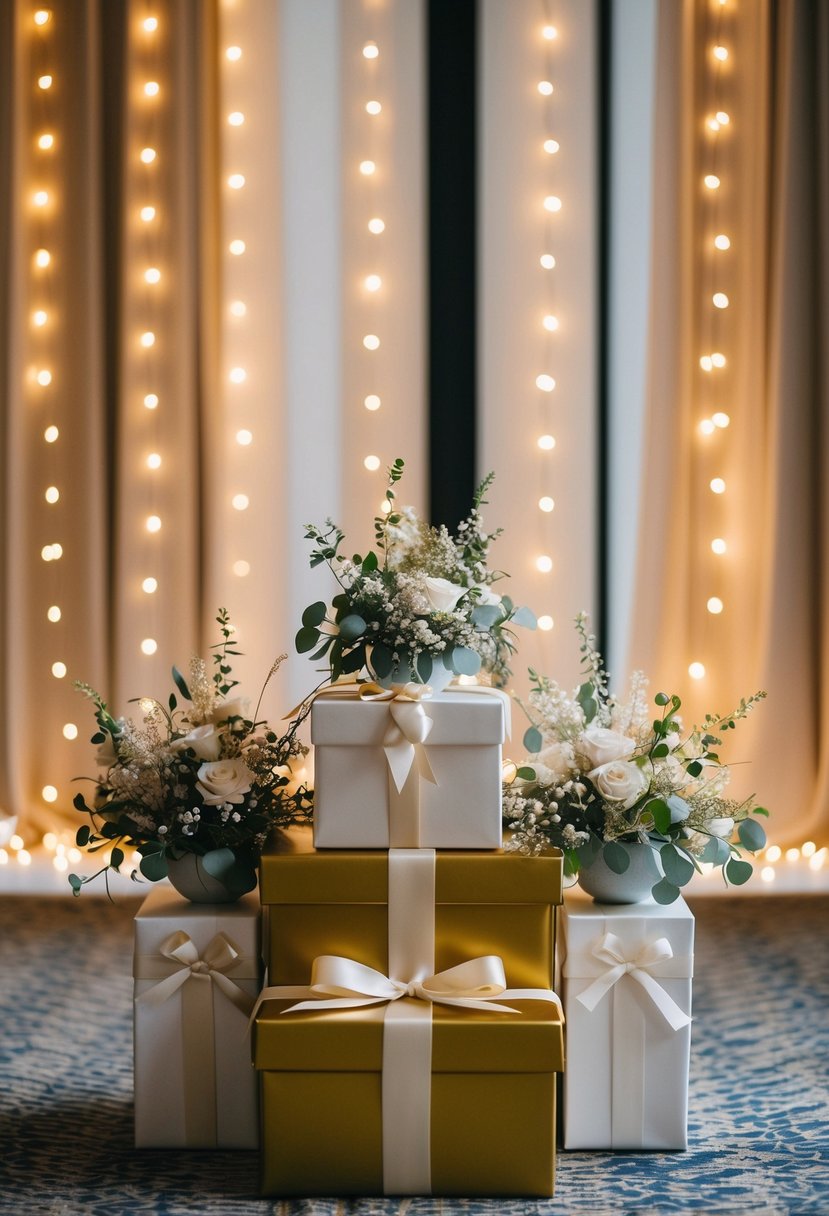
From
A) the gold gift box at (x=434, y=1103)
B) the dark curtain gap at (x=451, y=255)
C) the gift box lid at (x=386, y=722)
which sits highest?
the dark curtain gap at (x=451, y=255)

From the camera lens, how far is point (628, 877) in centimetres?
170

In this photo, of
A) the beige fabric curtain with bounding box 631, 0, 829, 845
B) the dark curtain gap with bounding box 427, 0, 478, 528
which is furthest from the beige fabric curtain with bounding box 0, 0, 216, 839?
the beige fabric curtain with bounding box 631, 0, 829, 845

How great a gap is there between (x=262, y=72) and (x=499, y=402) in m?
1.02

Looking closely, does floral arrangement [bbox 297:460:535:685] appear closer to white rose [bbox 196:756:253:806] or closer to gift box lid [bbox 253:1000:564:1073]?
white rose [bbox 196:756:253:806]

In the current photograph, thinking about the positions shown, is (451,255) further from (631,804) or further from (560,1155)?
(560,1155)

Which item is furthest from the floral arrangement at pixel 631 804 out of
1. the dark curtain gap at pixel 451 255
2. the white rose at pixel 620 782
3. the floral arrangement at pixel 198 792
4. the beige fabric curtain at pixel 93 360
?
the beige fabric curtain at pixel 93 360

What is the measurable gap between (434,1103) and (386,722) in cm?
50

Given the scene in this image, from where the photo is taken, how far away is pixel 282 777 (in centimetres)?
177

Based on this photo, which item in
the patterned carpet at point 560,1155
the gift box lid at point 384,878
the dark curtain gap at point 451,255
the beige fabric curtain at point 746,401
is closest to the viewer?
the patterned carpet at point 560,1155

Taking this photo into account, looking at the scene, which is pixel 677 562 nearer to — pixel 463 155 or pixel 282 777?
pixel 463 155

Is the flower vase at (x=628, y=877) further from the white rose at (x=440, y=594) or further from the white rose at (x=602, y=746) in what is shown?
the white rose at (x=440, y=594)

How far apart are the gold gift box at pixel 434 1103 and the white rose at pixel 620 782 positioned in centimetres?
32

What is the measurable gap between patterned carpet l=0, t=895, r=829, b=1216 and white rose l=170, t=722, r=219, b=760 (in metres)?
0.52

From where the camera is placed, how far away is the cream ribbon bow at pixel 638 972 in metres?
1.63
